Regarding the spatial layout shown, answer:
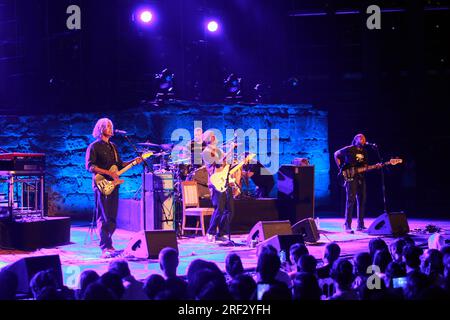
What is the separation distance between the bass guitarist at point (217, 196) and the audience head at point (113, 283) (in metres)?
5.78

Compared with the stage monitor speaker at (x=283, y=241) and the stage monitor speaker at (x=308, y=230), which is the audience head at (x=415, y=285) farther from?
the stage monitor speaker at (x=308, y=230)

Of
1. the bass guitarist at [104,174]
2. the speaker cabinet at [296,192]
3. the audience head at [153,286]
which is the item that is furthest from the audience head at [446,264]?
the speaker cabinet at [296,192]

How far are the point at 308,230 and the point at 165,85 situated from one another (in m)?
4.95

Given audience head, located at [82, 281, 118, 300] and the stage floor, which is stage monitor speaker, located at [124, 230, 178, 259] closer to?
the stage floor

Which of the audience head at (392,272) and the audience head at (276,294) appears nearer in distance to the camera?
the audience head at (276,294)

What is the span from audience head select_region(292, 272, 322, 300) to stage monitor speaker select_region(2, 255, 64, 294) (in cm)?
235

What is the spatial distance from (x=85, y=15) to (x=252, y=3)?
448 cm

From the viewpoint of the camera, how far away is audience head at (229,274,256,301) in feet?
14.6

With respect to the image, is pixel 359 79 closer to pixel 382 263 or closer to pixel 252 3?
pixel 252 3

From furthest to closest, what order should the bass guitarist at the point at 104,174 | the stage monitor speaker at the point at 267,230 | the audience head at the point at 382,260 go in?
the stage monitor speaker at the point at 267,230
the bass guitarist at the point at 104,174
the audience head at the point at 382,260

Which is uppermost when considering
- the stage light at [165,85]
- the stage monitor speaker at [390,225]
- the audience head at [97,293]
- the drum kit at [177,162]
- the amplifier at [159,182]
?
the stage light at [165,85]

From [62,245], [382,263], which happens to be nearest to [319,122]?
[62,245]

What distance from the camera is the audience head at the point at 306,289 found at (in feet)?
14.6
